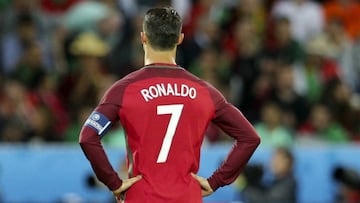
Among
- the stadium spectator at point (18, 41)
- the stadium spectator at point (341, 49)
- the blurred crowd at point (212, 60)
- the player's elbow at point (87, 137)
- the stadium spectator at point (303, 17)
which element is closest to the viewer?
the player's elbow at point (87, 137)

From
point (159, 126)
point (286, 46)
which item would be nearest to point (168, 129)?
point (159, 126)

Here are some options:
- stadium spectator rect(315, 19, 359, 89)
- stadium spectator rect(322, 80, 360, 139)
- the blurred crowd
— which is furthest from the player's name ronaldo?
stadium spectator rect(315, 19, 359, 89)

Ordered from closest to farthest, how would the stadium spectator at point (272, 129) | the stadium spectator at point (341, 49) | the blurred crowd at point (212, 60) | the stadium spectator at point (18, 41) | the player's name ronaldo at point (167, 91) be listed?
the player's name ronaldo at point (167, 91) → the stadium spectator at point (272, 129) → the blurred crowd at point (212, 60) → the stadium spectator at point (18, 41) → the stadium spectator at point (341, 49)

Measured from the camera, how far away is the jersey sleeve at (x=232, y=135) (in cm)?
623

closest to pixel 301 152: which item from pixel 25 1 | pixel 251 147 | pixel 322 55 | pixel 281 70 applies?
pixel 281 70

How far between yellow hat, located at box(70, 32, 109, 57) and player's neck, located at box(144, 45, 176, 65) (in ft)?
22.8

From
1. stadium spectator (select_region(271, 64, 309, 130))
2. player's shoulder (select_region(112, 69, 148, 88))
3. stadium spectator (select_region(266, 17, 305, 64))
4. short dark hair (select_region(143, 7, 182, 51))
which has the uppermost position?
short dark hair (select_region(143, 7, 182, 51))

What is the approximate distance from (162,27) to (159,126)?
513 mm

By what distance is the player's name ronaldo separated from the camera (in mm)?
6117

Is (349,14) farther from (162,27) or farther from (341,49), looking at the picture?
(162,27)

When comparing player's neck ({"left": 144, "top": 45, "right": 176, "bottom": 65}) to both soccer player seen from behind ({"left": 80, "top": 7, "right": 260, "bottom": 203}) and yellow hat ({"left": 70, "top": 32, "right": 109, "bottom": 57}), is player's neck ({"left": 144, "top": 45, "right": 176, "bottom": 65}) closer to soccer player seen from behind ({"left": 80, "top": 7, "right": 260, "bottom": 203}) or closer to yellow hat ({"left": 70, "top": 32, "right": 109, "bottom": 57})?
soccer player seen from behind ({"left": 80, "top": 7, "right": 260, "bottom": 203})

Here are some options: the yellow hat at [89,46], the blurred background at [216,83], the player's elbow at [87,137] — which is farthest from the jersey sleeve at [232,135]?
the yellow hat at [89,46]

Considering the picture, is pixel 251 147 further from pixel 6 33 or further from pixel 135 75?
pixel 6 33

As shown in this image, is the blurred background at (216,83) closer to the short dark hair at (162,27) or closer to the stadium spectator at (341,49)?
the stadium spectator at (341,49)
